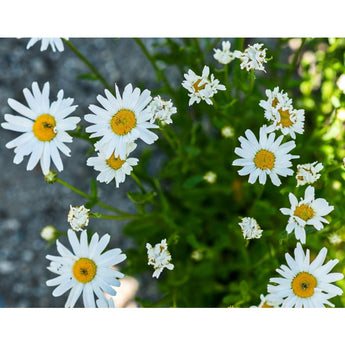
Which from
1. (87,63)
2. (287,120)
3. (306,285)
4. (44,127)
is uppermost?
(87,63)

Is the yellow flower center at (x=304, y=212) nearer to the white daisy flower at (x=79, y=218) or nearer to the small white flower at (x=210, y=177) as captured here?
the small white flower at (x=210, y=177)

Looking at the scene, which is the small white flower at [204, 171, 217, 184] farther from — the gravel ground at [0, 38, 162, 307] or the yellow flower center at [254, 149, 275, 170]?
the gravel ground at [0, 38, 162, 307]

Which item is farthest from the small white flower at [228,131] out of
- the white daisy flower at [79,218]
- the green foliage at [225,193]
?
the white daisy flower at [79,218]

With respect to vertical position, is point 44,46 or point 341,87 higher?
point 44,46

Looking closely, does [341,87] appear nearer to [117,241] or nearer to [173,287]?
[173,287]

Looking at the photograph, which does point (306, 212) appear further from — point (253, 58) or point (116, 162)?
point (116, 162)

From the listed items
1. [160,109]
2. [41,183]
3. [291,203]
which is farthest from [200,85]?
[41,183]

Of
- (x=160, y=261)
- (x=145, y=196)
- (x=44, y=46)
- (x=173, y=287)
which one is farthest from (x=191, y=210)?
(x=44, y=46)
